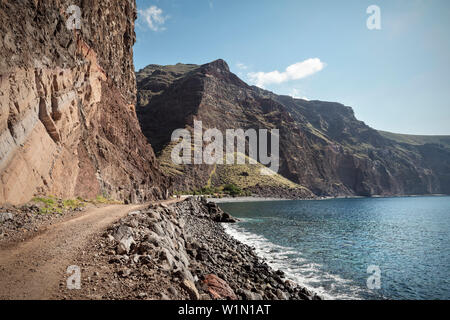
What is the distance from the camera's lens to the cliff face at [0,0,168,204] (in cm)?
1490

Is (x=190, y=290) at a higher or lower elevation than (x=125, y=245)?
lower

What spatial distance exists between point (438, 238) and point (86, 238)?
47.8 metres

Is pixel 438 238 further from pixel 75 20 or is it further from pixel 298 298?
pixel 75 20

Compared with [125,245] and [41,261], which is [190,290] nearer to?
[125,245]

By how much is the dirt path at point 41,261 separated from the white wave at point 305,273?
15242mm

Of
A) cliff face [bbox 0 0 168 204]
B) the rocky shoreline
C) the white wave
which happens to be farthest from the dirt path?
the white wave

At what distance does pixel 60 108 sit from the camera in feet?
70.6

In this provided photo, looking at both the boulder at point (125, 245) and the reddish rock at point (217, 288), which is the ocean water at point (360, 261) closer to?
the reddish rock at point (217, 288)

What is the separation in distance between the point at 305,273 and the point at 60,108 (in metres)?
26.6

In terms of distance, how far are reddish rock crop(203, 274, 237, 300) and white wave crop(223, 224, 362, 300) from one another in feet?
27.7

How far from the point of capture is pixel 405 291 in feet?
56.4

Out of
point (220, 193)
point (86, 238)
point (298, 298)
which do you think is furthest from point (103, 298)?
point (220, 193)

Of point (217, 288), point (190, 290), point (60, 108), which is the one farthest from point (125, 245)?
point (60, 108)

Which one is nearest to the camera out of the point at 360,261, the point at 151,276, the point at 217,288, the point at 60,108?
the point at 151,276
